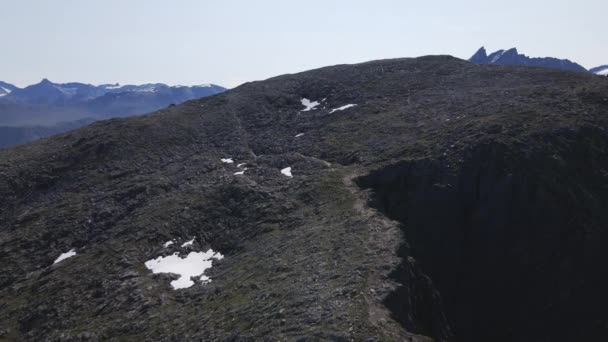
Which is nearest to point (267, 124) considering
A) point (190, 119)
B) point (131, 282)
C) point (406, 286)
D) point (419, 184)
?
point (190, 119)

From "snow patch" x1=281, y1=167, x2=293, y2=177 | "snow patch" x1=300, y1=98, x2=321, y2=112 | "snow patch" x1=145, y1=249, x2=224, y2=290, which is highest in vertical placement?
"snow patch" x1=300, y1=98, x2=321, y2=112

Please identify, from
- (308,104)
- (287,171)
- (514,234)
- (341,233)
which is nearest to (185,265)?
(341,233)

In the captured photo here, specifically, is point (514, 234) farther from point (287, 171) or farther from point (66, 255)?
point (66, 255)

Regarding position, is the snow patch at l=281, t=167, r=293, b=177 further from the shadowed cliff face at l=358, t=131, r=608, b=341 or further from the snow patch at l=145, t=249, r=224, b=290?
the snow patch at l=145, t=249, r=224, b=290

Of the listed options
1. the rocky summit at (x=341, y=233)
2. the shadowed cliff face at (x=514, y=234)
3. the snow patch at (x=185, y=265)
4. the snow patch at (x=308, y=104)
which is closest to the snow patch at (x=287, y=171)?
the rocky summit at (x=341, y=233)

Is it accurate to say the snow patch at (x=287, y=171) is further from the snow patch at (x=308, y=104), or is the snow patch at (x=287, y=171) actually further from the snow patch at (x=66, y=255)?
the snow patch at (x=308, y=104)

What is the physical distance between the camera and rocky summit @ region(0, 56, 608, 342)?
31328 millimetres

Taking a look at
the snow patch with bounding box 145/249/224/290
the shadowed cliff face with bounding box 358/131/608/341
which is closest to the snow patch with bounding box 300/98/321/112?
the shadowed cliff face with bounding box 358/131/608/341

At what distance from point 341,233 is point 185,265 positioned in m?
13.9

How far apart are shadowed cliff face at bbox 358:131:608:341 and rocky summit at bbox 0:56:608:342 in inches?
5.2

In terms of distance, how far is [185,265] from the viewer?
1636 inches

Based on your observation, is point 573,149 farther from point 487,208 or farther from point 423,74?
point 423,74

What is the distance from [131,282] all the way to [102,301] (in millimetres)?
2493

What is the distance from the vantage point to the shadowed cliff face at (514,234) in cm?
3788
